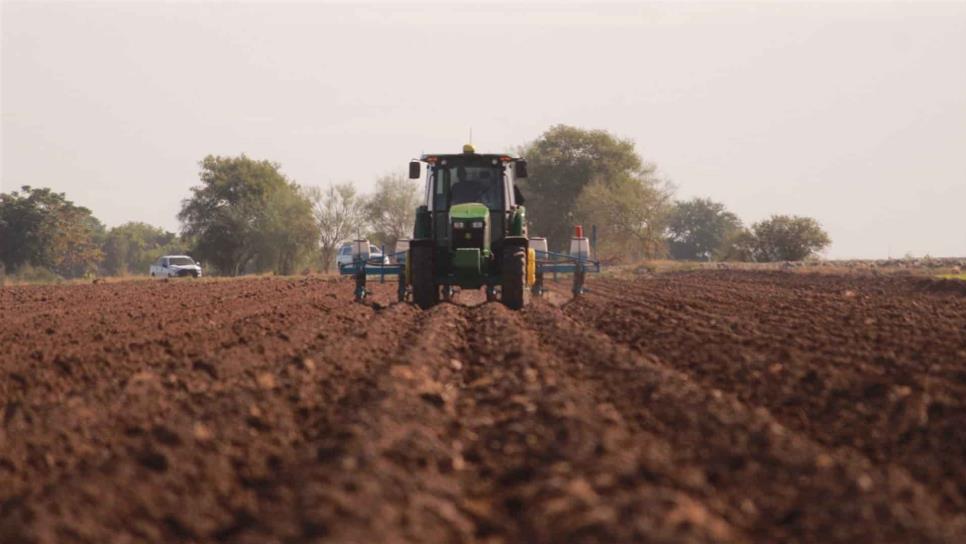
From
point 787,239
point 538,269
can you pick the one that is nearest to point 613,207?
point 787,239

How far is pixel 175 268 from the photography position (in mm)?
46562

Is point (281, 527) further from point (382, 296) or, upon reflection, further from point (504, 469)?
point (382, 296)

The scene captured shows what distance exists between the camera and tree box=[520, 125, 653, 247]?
69.8 m

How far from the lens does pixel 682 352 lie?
1130 cm

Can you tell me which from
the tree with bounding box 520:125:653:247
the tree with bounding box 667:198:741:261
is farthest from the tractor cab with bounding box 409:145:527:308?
the tree with bounding box 667:198:741:261

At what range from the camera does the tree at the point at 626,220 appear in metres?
59.8

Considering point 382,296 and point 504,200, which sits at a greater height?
point 504,200

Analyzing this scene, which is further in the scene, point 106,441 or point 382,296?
point 382,296

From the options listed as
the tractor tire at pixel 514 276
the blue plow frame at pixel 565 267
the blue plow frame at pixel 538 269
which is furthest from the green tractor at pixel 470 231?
the blue plow frame at pixel 565 267

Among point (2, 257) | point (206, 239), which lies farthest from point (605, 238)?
point (2, 257)

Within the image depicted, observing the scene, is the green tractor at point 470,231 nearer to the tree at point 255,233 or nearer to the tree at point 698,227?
the tree at point 255,233

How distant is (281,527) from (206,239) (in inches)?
2356

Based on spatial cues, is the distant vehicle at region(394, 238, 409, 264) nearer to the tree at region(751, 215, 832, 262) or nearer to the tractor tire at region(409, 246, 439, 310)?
the tractor tire at region(409, 246, 439, 310)

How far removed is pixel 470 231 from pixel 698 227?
89035 mm
